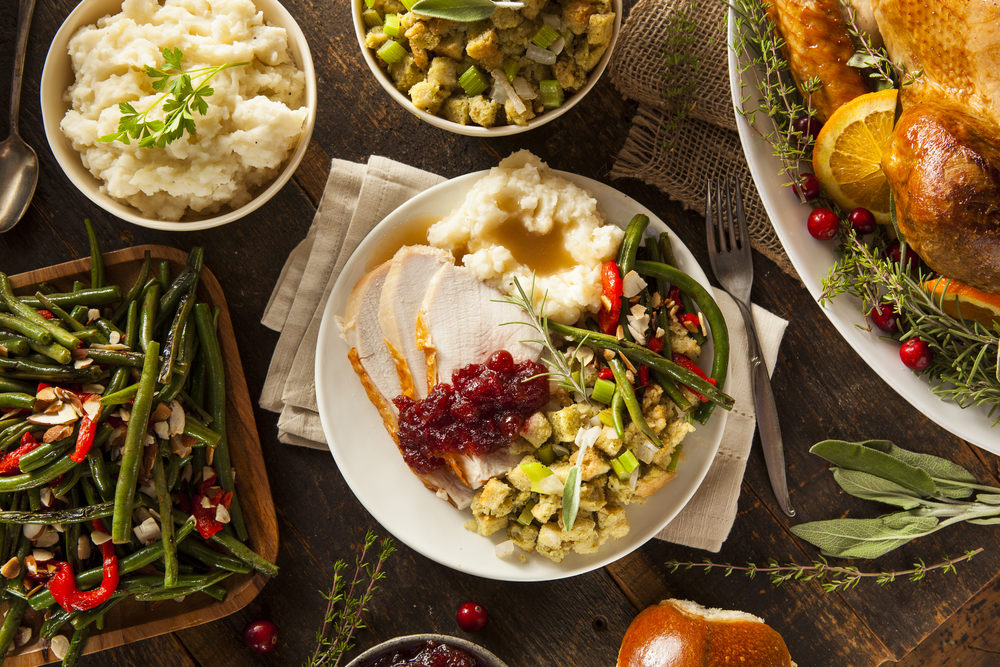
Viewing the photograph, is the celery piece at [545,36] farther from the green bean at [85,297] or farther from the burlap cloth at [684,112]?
the green bean at [85,297]

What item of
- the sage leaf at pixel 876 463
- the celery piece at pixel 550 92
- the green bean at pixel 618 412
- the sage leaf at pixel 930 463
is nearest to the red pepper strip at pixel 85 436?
the green bean at pixel 618 412

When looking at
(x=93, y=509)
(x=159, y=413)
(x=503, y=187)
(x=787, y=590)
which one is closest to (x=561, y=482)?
(x=503, y=187)

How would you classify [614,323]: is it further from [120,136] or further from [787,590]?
[120,136]

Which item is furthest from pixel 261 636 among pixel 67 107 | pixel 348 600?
pixel 67 107

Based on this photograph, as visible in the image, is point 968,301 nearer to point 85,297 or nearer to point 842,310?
point 842,310

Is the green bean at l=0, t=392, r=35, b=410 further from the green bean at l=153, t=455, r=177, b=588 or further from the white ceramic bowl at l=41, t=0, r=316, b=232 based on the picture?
the white ceramic bowl at l=41, t=0, r=316, b=232

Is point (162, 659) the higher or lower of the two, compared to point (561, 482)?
lower
